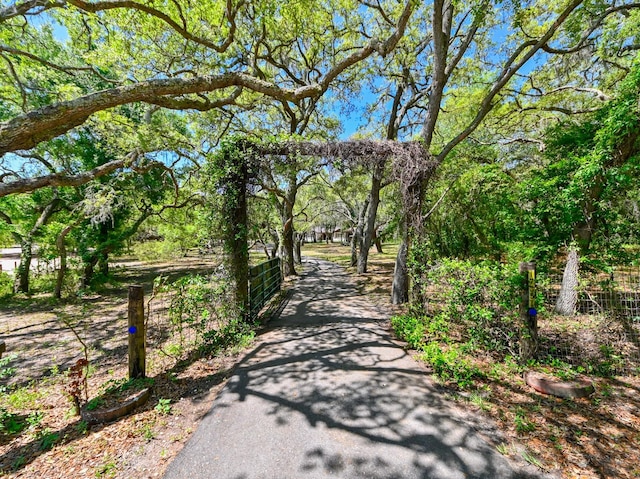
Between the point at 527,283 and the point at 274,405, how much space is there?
381cm

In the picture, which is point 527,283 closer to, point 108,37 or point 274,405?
point 274,405

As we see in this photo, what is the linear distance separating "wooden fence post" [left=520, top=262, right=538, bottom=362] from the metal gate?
5105 millimetres

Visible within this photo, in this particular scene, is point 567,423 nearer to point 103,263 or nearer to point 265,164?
point 265,164

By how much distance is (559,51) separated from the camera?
6.23 m

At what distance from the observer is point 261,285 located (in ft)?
23.3

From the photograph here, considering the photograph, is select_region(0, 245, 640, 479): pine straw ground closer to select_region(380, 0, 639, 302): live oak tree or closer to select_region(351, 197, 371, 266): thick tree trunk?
select_region(380, 0, 639, 302): live oak tree

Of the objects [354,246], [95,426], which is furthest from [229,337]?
[354,246]

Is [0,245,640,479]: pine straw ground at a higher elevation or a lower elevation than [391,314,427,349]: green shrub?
lower

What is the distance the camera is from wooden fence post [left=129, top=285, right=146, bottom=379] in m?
3.40

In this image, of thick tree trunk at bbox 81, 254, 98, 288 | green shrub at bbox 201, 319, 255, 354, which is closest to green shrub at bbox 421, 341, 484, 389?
green shrub at bbox 201, 319, 255, 354

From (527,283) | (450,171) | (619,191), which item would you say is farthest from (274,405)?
(450,171)

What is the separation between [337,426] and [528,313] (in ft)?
10.1

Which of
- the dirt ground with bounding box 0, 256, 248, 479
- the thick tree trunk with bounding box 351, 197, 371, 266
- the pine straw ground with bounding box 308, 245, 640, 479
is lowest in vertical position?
the dirt ground with bounding box 0, 256, 248, 479

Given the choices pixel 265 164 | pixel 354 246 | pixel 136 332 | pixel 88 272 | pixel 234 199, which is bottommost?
pixel 88 272
